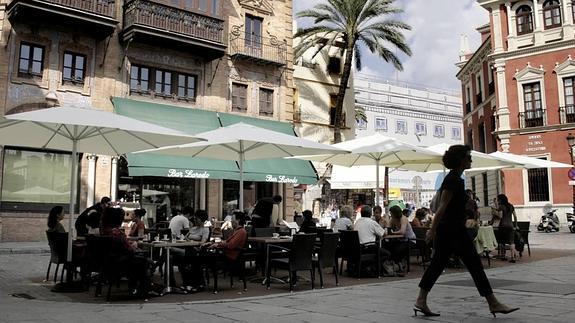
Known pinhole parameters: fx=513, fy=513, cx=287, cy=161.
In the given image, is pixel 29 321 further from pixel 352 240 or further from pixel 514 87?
pixel 514 87

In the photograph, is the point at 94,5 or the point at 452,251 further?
the point at 94,5

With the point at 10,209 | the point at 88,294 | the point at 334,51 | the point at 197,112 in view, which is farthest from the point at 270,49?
the point at 88,294

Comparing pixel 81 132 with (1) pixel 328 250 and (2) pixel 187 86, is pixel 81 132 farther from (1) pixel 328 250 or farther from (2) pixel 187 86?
(2) pixel 187 86

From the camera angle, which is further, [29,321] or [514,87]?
[514,87]

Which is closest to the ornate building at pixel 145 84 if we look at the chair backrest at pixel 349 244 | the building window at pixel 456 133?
the chair backrest at pixel 349 244

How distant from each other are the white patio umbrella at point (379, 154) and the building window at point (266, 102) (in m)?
9.37

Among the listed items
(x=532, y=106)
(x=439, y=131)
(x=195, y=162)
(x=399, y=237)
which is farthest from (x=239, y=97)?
(x=439, y=131)

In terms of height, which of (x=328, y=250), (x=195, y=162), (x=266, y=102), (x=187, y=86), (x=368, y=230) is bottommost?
(x=328, y=250)

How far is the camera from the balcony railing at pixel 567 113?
30.0 m

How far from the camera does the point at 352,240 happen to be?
9617 mm

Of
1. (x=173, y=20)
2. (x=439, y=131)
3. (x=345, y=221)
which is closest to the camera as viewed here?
(x=345, y=221)

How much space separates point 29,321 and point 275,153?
683 cm

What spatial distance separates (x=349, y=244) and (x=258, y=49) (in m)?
15.5

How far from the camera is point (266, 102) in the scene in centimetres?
2388
